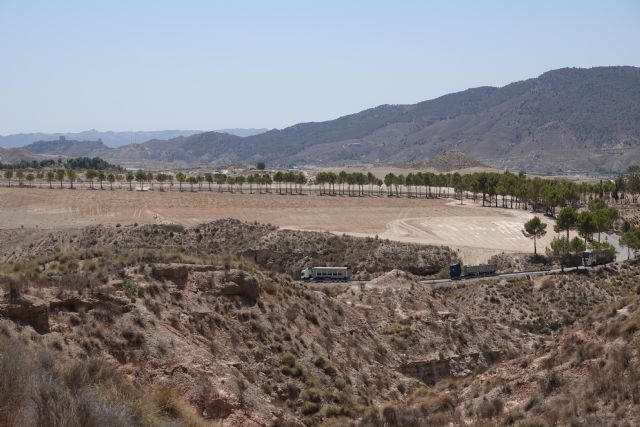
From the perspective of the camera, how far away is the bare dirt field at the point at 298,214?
9088cm

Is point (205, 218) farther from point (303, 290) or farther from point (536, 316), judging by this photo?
point (303, 290)

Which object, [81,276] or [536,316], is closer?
[81,276]

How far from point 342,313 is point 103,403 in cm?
2138

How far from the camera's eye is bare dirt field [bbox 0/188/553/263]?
9088cm

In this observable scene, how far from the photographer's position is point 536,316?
4906 centimetres

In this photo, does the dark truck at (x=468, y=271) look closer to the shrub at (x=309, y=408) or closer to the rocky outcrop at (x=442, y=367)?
the rocky outcrop at (x=442, y=367)

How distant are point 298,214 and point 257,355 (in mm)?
87060

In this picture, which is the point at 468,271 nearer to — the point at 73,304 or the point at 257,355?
the point at 257,355

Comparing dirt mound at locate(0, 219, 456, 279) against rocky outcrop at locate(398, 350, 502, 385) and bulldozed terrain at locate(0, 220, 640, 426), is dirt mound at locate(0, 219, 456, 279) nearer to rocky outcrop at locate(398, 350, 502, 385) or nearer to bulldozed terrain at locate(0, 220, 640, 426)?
rocky outcrop at locate(398, 350, 502, 385)

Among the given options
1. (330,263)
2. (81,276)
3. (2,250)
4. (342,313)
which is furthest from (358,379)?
(2,250)

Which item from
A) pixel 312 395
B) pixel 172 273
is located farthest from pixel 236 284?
pixel 312 395

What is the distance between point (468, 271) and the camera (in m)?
61.7

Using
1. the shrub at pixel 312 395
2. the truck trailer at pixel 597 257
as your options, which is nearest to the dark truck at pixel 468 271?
the truck trailer at pixel 597 257

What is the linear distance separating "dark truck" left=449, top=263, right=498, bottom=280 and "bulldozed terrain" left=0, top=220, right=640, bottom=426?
2063 centimetres
